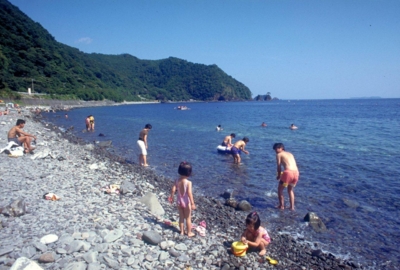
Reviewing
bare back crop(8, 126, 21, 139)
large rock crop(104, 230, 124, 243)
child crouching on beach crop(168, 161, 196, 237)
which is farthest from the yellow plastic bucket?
bare back crop(8, 126, 21, 139)

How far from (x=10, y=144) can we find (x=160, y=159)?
834cm

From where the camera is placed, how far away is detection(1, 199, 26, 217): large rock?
640 centimetres

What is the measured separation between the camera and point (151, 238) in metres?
6.00

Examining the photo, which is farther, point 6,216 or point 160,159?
point 160,159

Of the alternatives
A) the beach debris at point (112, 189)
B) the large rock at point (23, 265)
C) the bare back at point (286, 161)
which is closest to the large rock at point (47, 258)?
the large rock at point (23, 265)

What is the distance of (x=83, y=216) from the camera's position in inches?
270

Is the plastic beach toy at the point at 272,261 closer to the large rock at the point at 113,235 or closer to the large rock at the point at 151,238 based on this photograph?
the large rock at the point at 151,238

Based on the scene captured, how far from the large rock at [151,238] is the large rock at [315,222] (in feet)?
16.5

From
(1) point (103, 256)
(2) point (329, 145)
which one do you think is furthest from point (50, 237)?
(2) point (329, 145)

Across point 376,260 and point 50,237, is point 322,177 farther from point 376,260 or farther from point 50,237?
point 50,237

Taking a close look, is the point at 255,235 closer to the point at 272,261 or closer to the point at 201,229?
the point at 272,261

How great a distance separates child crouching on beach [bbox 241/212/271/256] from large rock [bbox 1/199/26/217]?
524cm

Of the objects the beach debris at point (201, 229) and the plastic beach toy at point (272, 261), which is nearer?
the plastic beach toy at point (272, 261)

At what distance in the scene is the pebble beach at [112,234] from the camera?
204 inches
